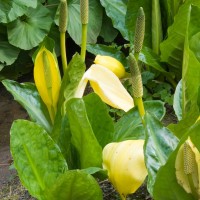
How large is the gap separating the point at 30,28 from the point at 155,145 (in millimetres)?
1975

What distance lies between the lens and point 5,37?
338 centimetres

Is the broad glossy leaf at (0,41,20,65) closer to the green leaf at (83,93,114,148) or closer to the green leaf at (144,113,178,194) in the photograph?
the green leaf at (83,93,114,148)

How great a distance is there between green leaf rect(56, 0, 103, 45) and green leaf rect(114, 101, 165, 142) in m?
1.50

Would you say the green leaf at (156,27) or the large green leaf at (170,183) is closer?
the large green leaf at (170,183)

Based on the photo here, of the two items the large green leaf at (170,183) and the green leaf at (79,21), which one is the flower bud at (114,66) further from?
the large green leaf at (170,183)

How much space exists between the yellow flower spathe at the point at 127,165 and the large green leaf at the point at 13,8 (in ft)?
5.46

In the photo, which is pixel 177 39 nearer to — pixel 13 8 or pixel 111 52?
pixel 111 52

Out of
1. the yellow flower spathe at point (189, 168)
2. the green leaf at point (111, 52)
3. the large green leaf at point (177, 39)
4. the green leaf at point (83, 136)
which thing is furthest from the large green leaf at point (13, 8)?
the yellow flower spathe at point (189, 168)

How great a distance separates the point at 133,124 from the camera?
179 cm

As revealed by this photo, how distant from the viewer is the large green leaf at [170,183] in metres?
1.30

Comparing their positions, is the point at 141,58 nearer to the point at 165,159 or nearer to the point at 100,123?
the point at 100,123

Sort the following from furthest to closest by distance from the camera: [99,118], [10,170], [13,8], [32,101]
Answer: [13,8], [10,170], [32,101], [99,118]

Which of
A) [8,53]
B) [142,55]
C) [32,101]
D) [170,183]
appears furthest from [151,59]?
[170,183]

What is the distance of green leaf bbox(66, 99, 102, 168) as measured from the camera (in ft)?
4.98
